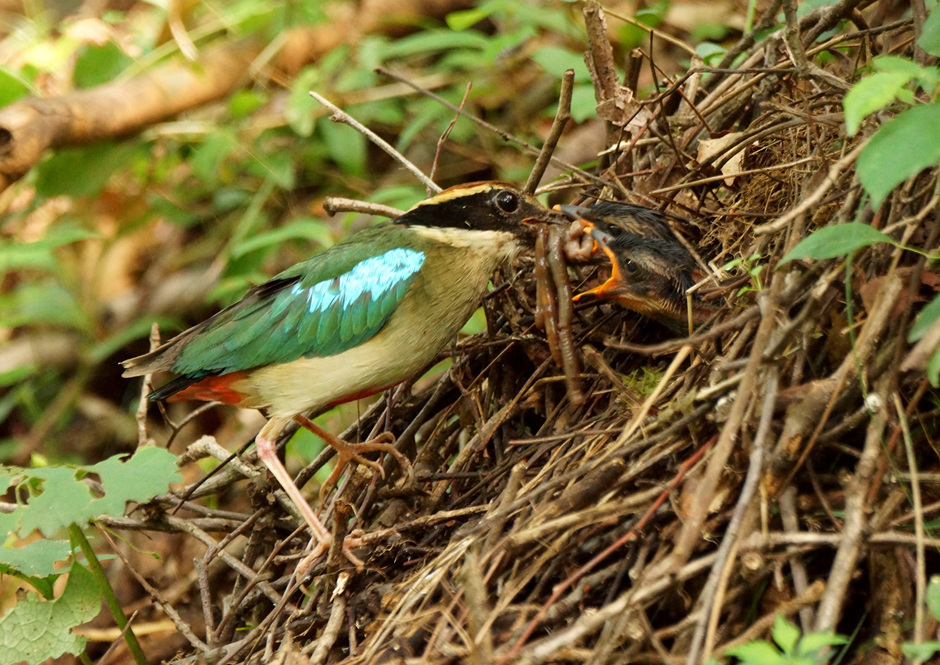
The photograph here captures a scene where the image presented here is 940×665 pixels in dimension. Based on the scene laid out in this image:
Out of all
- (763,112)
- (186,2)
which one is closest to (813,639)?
(763,112)

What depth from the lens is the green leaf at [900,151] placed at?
224cm

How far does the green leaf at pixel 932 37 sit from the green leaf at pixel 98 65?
619cm

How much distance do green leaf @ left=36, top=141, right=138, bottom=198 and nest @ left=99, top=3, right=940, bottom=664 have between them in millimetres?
3916

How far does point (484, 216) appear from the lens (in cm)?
A: 429

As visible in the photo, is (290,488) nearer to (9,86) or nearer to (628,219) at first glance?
(628,219)

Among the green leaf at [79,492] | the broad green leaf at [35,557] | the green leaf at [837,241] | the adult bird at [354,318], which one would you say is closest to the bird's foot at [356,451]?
the adult bird at [354,318]

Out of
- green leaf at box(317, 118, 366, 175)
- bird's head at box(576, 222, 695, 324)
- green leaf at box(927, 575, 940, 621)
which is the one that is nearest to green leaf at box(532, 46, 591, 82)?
bird's head at box(576, 222, 695, 324)

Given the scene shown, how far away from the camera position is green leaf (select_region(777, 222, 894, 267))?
96.8 inches

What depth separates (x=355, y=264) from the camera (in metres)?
4.18

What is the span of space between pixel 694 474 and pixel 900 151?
39.9 inches

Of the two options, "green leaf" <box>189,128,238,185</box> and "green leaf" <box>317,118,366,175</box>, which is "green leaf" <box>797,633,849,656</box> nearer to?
"green leaf" <box>317,118,366,175</box>

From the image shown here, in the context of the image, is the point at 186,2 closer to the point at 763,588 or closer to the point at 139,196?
the point at 139,196

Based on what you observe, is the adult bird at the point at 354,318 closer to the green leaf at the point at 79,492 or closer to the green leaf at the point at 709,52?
the green leaf at the point at 79,492

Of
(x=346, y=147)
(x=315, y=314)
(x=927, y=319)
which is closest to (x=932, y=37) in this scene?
(x=927, y=319)
